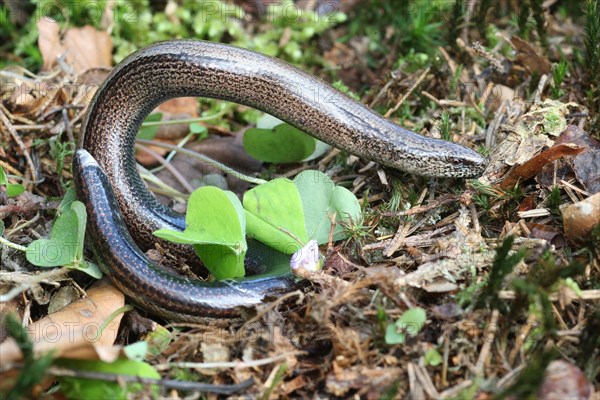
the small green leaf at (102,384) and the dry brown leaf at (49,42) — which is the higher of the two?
the dry brown leaf at (49,42)

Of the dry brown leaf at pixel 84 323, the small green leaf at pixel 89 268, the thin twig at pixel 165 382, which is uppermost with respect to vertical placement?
the thin twig at pixel 165 382

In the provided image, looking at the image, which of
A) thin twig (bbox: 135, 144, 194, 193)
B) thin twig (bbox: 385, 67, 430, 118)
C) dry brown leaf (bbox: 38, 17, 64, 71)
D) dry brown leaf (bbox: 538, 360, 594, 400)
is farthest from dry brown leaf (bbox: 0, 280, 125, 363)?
dry brown leaf (bbox: 38, 17, 64, 71)

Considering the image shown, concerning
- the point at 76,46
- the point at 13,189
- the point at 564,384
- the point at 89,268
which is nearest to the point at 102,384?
the point at 89,268

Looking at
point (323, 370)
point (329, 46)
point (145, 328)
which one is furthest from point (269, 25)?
point (323, 370)

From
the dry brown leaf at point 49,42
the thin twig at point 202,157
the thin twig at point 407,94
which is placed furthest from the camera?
the dry brown leaf at point 49,42

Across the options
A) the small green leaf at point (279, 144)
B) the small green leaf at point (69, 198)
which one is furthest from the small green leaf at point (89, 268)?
the small green leaf at point (279, 144)

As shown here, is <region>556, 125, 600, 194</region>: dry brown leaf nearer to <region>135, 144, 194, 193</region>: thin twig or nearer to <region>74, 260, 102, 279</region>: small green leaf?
<region>135, 144, 194, 193</region>: thin twig

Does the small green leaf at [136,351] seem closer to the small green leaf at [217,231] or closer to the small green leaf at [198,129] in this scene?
the small green leaf at [217,231]
